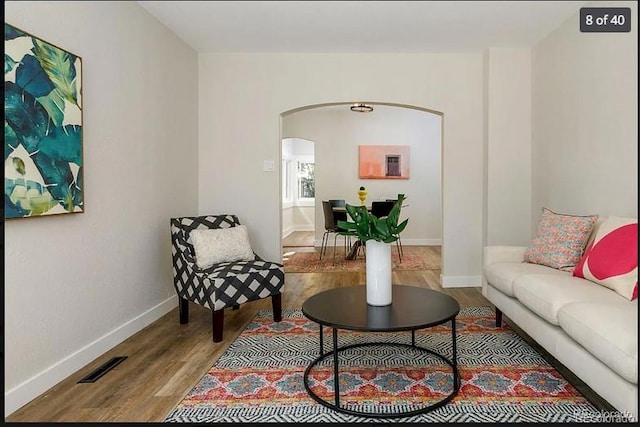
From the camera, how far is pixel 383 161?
7574 millimetres

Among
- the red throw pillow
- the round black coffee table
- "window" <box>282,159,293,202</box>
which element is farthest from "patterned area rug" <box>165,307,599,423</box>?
"window" <box>282,159,293,202</box>

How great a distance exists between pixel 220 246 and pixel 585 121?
2.96 meters

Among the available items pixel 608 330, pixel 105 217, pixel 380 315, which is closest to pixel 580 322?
pixel 608 330

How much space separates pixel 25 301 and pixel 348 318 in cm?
160

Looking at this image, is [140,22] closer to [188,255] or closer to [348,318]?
[188,255]

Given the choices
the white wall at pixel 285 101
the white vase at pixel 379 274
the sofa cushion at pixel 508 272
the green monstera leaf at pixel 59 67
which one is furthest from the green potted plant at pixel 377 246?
the white wall at pixel 285 101

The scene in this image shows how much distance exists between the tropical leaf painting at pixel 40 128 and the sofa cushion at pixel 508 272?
2.69 m

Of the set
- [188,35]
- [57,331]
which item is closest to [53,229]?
[57,331]

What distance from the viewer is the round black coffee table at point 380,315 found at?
1.81 m

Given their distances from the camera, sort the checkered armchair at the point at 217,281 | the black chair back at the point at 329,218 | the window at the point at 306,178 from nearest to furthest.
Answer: the checkered armchair at the point at 217,281, the black chair back at the point at 329,218, the window at the point at 306,178

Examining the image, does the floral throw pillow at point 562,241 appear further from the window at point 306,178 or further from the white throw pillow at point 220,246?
the window at point 306,178

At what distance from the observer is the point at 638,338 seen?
1463 millimetres

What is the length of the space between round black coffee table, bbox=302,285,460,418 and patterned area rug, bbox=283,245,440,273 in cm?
289

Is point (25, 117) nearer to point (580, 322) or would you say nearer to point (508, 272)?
point (580, 322)
